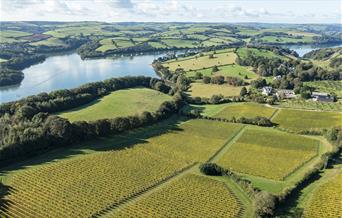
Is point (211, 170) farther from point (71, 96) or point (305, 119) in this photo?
point (71, 96)

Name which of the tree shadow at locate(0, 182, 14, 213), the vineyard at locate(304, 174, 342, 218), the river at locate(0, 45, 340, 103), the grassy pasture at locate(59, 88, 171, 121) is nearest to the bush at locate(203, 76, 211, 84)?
the grassy pasture at locate(59, 88, 171, 121)

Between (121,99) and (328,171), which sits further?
(121,99)

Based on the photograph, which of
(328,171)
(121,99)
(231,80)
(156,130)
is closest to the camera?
(328,171)

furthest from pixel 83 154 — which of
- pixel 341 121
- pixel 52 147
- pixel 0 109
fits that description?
pixel 341 121

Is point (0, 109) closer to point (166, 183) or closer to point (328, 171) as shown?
point (166, 183)

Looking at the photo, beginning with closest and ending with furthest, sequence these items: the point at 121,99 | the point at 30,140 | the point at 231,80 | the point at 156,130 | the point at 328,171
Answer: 1. the point at 328,171
2. the point at 30,140
3. the point at 156,130
4. the point at 121,99
5. the point at 231,80

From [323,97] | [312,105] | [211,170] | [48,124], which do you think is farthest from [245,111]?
[48,124]

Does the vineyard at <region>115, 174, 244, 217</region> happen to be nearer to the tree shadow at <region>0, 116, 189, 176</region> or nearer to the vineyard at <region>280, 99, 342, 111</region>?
the tree shadow at <region>0, 116, 189, 176</region>
